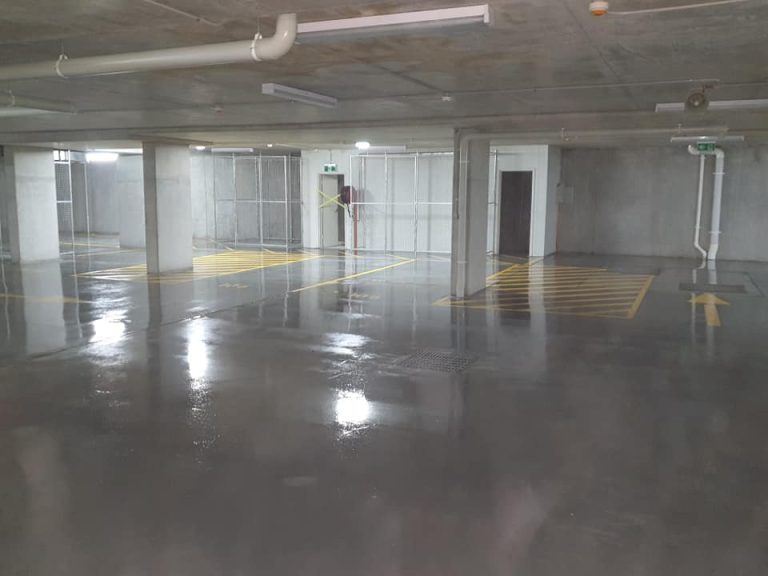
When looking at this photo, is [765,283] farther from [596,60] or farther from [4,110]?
[4,110]

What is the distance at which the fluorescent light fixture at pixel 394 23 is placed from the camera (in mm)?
4668

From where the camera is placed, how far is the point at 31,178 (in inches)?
675

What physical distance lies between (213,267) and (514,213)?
9.99 metres

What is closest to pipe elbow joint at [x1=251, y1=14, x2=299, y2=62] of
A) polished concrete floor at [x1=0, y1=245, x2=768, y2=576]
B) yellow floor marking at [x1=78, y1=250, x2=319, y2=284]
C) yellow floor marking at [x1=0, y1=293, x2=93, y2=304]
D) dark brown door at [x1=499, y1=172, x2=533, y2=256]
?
polished concrete floor at [x1=0, y1=245, x2=768, y2=576]

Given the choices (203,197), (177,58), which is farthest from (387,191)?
(177,58)

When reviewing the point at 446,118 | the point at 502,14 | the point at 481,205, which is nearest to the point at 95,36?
the point at 502,14

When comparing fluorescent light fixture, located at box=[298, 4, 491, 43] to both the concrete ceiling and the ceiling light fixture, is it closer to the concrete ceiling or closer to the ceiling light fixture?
the concrete ceiling

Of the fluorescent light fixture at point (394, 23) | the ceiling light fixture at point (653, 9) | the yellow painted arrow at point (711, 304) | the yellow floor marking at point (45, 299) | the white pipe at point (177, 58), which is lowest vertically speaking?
the yellow painted arrow at point (711, 304)

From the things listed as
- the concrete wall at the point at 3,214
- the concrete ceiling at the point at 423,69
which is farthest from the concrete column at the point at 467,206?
the concrete wall at the point at 3,214

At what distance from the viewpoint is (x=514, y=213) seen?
2131 centimetres

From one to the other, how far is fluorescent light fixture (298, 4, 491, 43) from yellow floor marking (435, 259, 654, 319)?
6502mm

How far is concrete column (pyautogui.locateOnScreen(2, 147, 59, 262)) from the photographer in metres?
16.8

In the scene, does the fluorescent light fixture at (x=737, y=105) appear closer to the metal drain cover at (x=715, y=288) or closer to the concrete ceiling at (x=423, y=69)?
the concrete ceiling at (x=423, y=69)

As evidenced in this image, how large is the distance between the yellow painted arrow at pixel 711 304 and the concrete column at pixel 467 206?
383 centimetres
